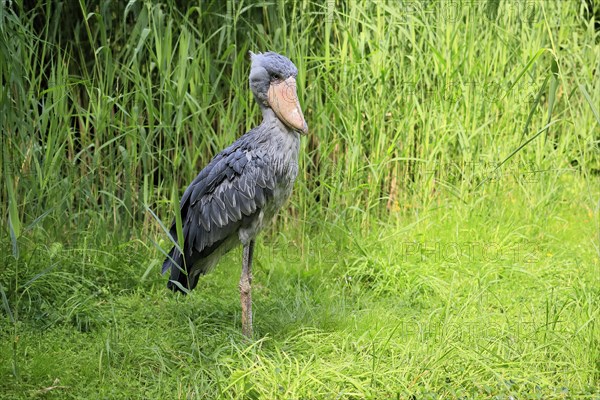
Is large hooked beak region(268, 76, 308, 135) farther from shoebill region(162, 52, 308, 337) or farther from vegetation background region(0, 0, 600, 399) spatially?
vegetation background region(0, 0, 600, 399)

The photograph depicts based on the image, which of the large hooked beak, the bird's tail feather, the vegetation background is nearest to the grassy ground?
the vegetation background

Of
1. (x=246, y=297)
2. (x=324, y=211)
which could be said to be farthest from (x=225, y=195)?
(x=324, y=211)

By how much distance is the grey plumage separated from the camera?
3.73 m

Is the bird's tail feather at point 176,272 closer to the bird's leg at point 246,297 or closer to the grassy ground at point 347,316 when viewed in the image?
the grassy ground at point 347,316

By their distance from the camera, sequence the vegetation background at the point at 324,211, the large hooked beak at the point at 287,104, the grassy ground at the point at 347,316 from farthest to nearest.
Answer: the large hooked beak at the point at 287,104, the vegetation background at the point at 324,211, the grassy ground at the point at 347,316

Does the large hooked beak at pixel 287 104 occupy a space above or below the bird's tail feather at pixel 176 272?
above

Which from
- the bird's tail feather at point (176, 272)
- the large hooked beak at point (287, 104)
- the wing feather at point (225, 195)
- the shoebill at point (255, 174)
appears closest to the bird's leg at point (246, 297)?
the shoebill at point (255, 174)

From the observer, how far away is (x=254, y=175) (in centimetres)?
373

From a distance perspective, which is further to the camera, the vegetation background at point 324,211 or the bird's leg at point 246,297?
the bird's leg at point 246,297

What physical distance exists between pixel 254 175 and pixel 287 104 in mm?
337

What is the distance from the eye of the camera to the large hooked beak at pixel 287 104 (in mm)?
3688

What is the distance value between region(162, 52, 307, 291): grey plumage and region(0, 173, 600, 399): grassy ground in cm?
43

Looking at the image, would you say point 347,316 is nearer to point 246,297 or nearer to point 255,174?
point 246,297

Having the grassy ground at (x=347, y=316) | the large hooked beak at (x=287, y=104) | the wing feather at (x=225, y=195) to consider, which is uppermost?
the large hooked beak at (x=287, y=104)
